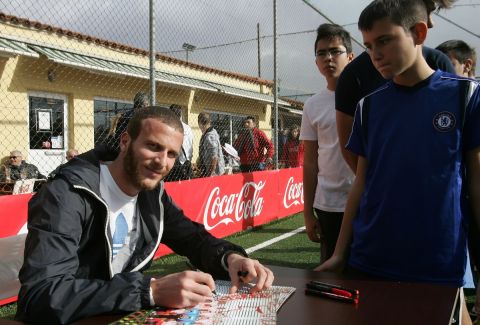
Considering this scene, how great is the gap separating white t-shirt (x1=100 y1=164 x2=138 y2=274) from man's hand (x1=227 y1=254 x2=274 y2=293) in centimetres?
41

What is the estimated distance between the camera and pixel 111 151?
1.96m

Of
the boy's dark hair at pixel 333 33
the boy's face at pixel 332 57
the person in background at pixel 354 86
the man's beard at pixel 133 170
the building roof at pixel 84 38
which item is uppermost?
the building roof at pixel 84 38

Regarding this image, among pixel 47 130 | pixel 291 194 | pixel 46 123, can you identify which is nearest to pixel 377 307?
pixel 291 194

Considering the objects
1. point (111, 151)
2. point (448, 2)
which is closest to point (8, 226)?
point (111, 151)

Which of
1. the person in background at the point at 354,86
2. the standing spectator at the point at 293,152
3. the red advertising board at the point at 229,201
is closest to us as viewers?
the person in background at the point at 354,86

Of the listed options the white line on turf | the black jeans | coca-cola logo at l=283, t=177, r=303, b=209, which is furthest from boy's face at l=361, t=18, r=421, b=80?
coca-cola logo at l=283, t=177, r=303, b=209

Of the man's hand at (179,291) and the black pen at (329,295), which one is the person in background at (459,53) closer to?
the black pen at (329,295)

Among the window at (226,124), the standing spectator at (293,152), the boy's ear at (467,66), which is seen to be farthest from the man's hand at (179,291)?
the window at (226,124)

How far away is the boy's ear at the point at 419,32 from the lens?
167cm

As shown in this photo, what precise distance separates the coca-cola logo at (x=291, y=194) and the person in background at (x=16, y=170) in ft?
14.5

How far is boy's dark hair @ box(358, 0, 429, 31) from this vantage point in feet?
5.36

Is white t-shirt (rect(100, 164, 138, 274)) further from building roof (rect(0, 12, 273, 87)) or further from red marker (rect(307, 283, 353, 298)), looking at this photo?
building roof (rect(0, 12, 273, 87))

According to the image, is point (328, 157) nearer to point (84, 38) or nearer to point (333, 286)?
point (333, 286)

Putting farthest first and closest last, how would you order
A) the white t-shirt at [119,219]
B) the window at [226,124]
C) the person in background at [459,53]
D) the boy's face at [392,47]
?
1. the window at [226,124]
2. the person in background at [459,53]
3. the white t-shirt at [119,219]
4. the boy's face at [392,47]
